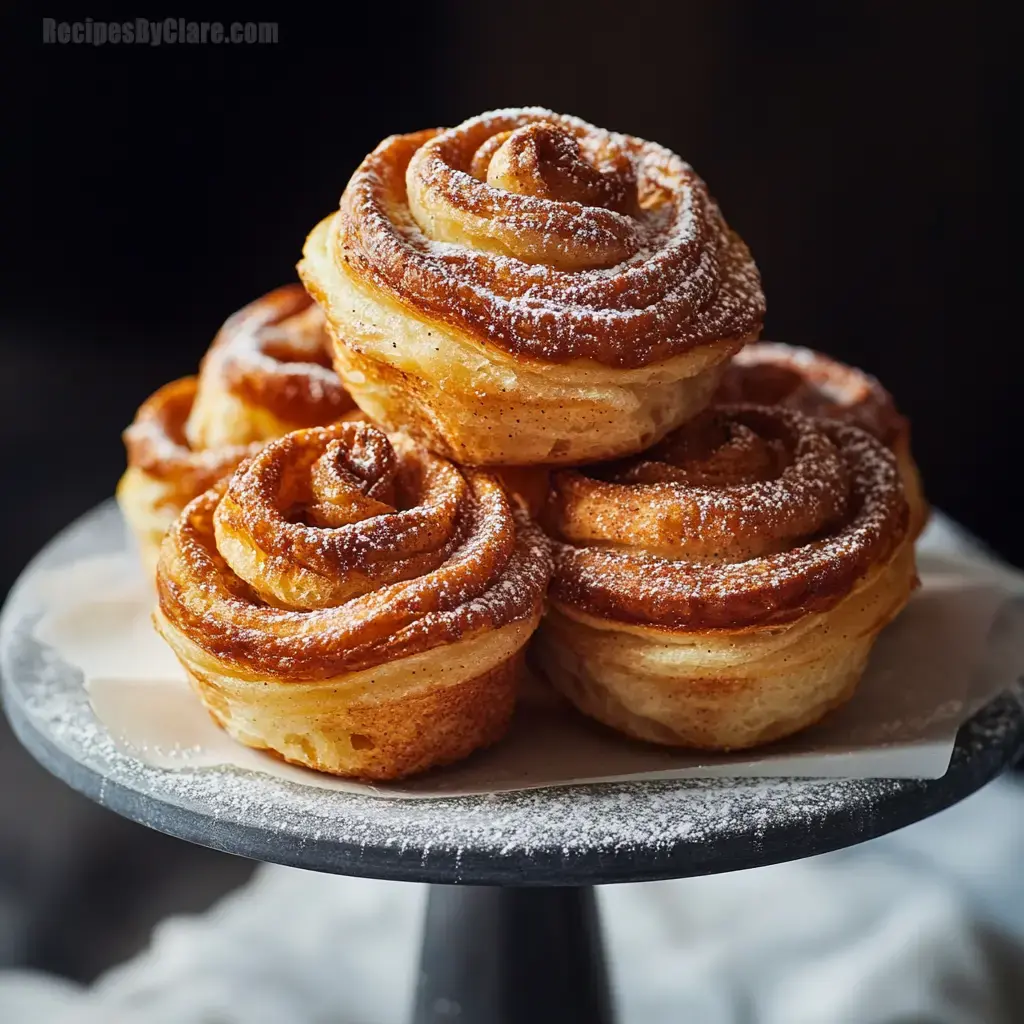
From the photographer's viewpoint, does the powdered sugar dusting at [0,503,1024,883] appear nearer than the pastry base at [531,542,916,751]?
Yes

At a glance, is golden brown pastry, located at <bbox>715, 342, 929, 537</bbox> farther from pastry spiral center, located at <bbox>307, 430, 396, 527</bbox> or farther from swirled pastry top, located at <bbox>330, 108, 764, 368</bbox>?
pastry spiral center, located at <bbox>307, 430, 396, 527</bbox>

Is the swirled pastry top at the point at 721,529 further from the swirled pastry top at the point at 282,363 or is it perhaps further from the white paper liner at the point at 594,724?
the swirled pastry top at the point at 282,363

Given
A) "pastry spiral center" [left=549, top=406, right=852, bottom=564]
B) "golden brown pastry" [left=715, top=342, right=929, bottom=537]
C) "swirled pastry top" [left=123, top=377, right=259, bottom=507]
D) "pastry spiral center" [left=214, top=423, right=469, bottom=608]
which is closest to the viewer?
"pastry spiral center" [left=214, top=423, right=469, bottom=608]

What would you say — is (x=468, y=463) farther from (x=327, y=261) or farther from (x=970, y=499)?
(x=970, y=499)

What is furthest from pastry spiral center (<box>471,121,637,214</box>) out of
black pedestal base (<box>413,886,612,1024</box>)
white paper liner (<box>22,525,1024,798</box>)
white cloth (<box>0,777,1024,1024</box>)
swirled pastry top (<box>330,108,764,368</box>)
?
white cloth (<box>0,777,1024,1024</box>)

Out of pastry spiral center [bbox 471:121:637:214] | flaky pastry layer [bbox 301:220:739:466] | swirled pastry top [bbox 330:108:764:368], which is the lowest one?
flaky pastry layer [bbox 301:220:739:466]

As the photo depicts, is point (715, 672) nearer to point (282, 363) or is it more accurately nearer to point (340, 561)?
point (340, 561)

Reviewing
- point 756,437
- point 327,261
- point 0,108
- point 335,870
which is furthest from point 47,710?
point 0,108
